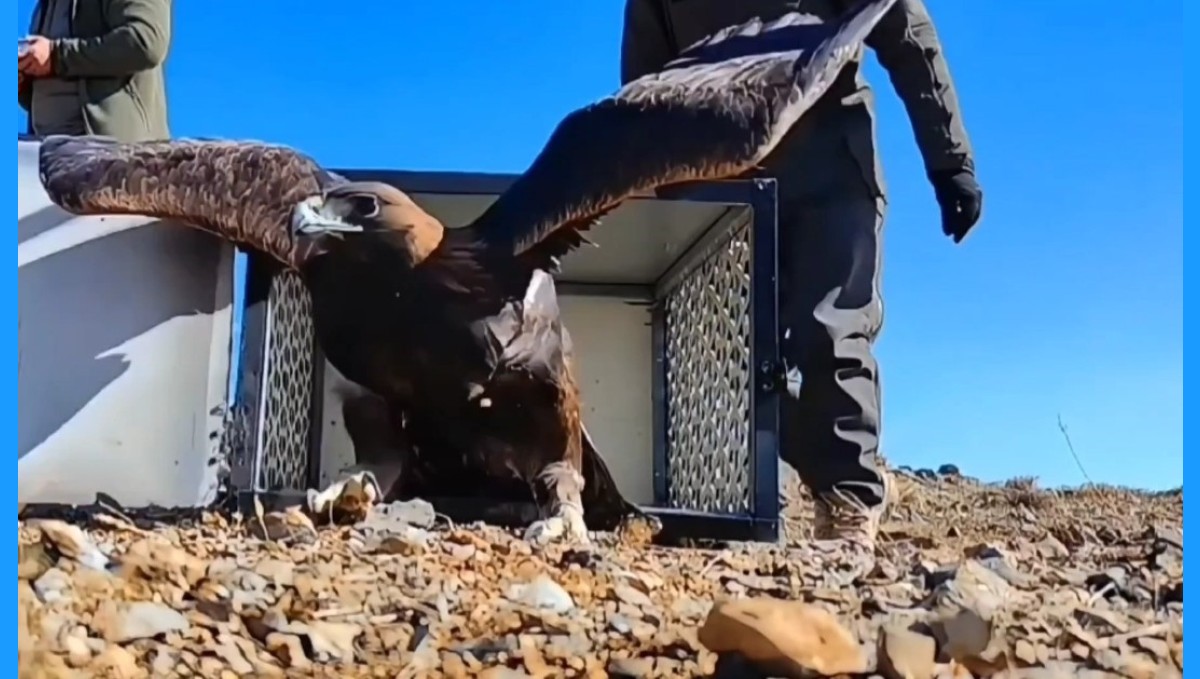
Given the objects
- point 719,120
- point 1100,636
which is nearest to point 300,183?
point 719,120

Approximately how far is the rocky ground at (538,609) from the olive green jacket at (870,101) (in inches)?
34.5

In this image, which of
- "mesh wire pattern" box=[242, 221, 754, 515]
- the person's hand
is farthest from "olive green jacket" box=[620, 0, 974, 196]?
the person's hand

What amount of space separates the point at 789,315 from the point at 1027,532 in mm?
894

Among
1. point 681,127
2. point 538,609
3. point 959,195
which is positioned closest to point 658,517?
point 681,127

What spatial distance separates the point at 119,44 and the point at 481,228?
32.4 inches

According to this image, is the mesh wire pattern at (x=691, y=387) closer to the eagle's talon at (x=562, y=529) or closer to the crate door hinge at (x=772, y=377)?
the crate door hinge at (x=772, y=377)

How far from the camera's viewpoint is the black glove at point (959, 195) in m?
2.47

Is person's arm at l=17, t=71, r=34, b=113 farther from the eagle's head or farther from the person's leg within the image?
the person's leg

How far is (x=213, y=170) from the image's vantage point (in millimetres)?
2201

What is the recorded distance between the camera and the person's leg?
2287 mm

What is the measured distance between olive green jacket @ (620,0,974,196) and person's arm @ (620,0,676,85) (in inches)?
5.4

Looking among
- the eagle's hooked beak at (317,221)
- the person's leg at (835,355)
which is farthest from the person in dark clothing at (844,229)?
the eagle's hooked beak at (317,221)

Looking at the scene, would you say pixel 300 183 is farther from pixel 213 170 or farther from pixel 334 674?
pixel 334 674

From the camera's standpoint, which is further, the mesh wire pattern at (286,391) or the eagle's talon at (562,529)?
the mesh wire pattern at (286,391)
